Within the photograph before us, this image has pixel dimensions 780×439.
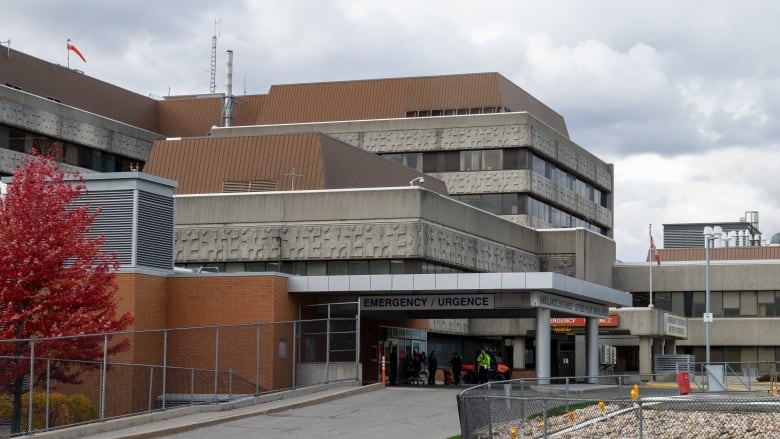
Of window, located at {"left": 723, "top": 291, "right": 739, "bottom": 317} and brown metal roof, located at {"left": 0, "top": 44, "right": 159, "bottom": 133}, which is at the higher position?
A: brown metal roof, located at {"left": 0, "top": 44, "right": 159, "bottom": 133}

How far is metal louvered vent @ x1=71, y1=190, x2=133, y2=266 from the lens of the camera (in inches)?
1442

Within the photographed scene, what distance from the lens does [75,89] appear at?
250ft

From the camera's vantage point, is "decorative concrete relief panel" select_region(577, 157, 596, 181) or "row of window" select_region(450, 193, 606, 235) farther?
"decorative concrete relief panel" select_region(577, 157, 596, 181)

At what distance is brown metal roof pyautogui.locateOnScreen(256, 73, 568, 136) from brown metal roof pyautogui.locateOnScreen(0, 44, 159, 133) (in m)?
8.35

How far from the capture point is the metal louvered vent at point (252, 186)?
176ft

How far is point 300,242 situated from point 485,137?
90.9 feet

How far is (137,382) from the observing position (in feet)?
109

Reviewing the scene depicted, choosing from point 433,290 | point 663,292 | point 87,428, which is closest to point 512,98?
point 663,292

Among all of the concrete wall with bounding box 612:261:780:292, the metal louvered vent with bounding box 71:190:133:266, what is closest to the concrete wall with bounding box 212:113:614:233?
the concrete wall with bounding box 612:261:780:292

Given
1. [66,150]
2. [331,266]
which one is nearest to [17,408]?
[331,266]

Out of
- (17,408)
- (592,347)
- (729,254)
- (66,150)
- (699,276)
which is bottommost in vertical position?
(17,408)

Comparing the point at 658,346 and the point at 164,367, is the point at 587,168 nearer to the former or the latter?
the point at 658,346

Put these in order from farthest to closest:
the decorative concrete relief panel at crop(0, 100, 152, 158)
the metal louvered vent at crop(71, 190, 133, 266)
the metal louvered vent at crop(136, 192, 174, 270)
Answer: the decorative concrete relief panel at crop(0, 100, 152, 158)
the metal louvered vent at crop(136, 192, 174, 270)
the metal louvered vent at crop(71, 190, 133, 266)

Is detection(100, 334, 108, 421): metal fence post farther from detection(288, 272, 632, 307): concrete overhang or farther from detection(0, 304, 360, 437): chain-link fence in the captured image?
detection(288, 272, 632, 307): concrete overhang
